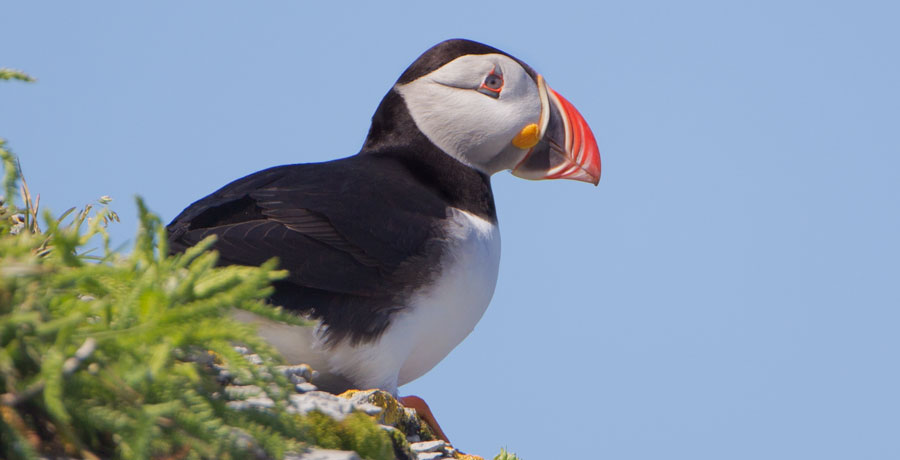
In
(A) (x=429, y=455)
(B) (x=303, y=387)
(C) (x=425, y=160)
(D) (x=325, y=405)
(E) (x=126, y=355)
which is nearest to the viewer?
(E) (x=126, y=355)

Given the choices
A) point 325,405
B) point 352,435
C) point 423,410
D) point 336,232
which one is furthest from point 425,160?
point 352,435

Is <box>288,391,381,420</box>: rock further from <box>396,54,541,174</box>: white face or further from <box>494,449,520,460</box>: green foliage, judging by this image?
<box>396,54,541,174</box>: white face

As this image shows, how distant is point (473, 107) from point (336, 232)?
130 centimetres

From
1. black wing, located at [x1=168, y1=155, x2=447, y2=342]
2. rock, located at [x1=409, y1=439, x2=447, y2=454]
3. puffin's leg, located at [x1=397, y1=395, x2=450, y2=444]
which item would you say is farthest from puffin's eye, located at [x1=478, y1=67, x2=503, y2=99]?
rock, located at [x1=409, y1=439, x2=447, y2=454]

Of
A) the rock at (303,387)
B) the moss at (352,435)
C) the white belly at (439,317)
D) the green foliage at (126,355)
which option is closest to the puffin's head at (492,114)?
the white belly at (439,317)

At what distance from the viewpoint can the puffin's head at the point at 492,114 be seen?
A: 202 inches

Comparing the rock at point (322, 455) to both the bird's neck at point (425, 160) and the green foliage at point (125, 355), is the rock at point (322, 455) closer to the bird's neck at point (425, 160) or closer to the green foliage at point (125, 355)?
the green foliage at point (125, 355)

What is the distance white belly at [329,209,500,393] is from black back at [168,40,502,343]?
0.19ft

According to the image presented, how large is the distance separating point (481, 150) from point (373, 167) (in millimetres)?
667

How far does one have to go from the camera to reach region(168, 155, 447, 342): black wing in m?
3.99

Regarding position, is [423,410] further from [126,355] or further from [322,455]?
[126,355]

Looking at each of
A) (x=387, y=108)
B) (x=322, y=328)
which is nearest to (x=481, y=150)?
(x=387, y=108)

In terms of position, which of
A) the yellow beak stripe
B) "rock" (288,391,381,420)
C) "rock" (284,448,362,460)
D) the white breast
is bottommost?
"rock" (288,391,381,420)

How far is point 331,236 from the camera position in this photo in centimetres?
413
